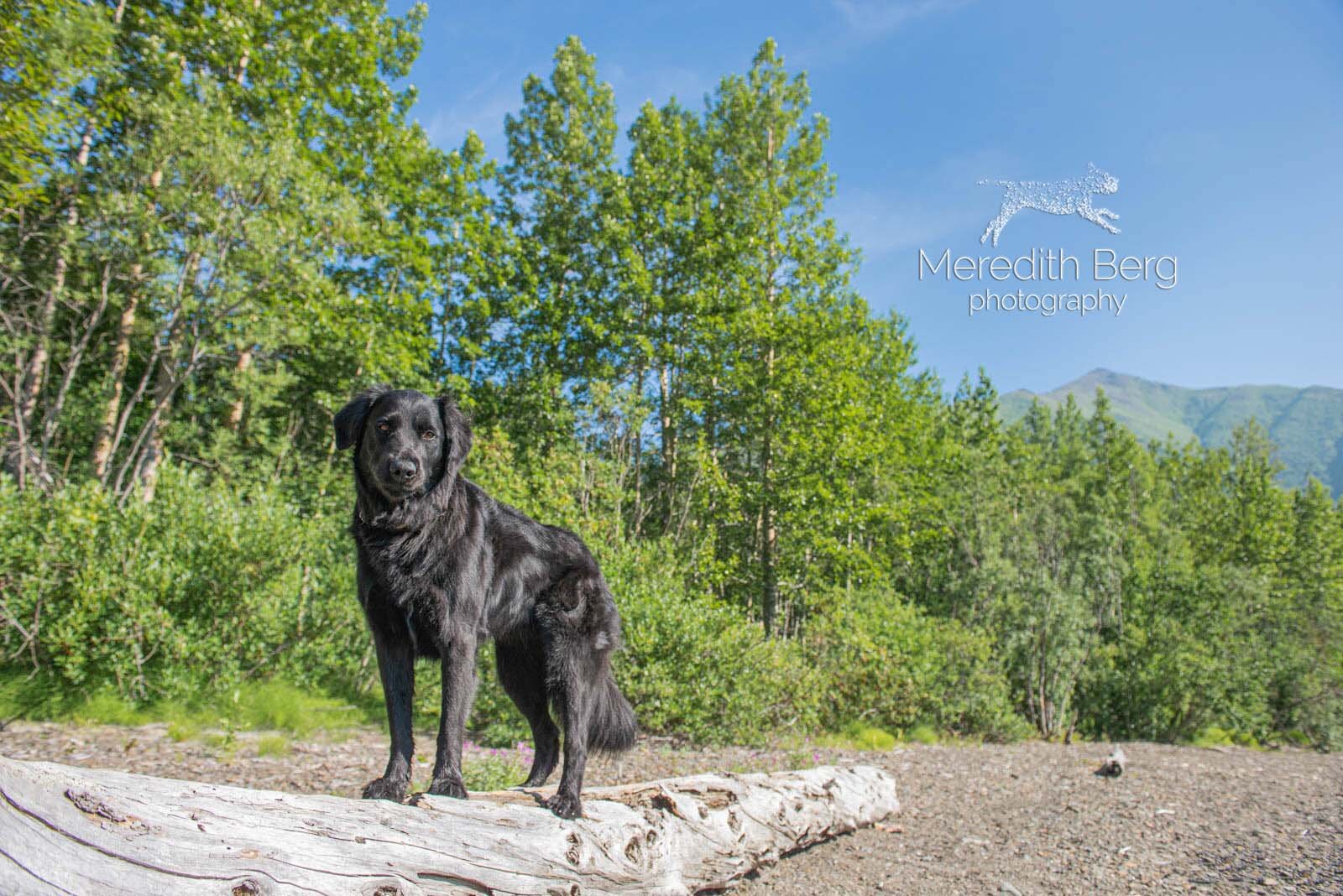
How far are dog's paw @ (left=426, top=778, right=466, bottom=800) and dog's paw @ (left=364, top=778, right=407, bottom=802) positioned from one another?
0.15 metres

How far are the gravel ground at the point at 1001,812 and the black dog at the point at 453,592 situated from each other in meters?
0.70

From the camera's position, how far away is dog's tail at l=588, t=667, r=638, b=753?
12.4 feet

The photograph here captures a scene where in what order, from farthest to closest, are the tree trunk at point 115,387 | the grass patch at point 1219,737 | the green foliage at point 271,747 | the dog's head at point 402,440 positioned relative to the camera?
the grass patch at point 1219,737, the tree trunk at point 115,387, the green foliage at point 271,747, the dog's head at point 402,440

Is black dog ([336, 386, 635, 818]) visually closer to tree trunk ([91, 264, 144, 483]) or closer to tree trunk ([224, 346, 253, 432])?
tree trunk ([91, 264, 144, 483])

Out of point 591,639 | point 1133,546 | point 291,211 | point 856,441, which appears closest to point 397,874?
point 591,639

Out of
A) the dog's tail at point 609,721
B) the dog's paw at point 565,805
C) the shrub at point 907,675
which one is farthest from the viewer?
the shrub at point 907,675

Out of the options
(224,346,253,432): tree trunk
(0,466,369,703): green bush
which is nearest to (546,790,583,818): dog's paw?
(0,466,369,703): green bush

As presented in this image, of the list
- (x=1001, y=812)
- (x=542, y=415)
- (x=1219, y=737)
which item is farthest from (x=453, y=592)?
(x=1219, y=737)

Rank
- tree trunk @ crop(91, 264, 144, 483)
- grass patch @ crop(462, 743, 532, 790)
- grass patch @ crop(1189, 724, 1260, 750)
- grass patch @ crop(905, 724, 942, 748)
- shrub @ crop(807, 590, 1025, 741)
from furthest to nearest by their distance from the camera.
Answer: grass patch @ crop(1189, 724, 1260, 750)
shrub @ crop(807, 590, 1025, 741)
grass patch @ crop(905, 724, 942, 748)
tree trunk @ crop(91, 264, 144, 483)
grass patch @ crop(462, 743, 532, 790)

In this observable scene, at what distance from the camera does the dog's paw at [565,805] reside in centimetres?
330

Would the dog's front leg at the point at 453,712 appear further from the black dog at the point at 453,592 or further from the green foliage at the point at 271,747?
the green foliage at the point at 271,747

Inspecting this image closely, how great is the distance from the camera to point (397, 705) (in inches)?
123

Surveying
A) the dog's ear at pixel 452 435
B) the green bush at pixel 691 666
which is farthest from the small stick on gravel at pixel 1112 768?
the dog's ear at pixel 452 435

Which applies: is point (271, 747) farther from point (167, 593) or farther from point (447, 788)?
point (447, 788)
